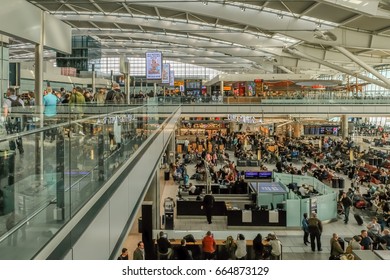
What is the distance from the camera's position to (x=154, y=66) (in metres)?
25.2

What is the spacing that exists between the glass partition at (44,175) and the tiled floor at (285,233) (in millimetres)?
7867

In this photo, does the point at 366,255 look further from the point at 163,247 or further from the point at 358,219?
the point at 358,219

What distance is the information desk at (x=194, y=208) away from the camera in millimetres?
18058

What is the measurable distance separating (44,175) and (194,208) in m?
14.6

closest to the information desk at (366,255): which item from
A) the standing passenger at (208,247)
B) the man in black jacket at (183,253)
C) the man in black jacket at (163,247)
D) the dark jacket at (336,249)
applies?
the dark jacket at (336,249)

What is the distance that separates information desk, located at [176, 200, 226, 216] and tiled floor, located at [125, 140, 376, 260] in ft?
0.74

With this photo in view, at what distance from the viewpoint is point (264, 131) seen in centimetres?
4894

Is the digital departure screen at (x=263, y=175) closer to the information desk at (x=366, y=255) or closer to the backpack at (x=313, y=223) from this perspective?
the backpack at (x=313, y=223)

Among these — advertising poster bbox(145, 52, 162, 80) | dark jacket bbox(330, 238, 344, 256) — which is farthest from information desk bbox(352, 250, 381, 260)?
advertising poster bbox(145, 52, 162, 80)

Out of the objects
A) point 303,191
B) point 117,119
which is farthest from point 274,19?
point 117,119

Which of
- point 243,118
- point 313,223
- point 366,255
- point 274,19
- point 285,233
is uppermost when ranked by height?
point 274,19

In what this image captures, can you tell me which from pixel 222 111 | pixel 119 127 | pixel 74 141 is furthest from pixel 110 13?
pixel 74 141

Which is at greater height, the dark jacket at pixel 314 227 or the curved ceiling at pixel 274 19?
the curved ceiling at pixel 274 19

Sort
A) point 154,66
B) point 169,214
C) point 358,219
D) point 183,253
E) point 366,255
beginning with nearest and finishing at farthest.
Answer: point 366,255
point 183,253
point 169,214
point 358,219
point 154,66
